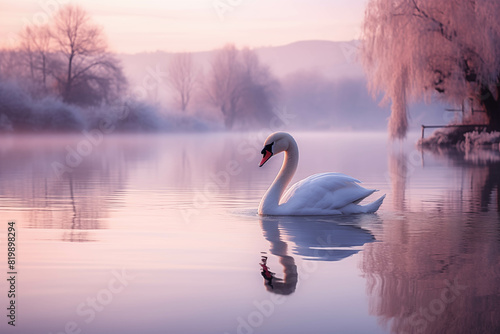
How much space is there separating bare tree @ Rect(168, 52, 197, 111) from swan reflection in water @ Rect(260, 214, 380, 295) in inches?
3384

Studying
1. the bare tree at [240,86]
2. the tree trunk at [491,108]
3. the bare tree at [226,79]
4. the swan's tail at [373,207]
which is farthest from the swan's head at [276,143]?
the bare tree at [226,79]

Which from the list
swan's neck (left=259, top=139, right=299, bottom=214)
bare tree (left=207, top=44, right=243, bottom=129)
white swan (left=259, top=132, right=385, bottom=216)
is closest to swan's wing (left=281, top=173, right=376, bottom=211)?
white swan (left=259, top=132, right=385, bottom=216)

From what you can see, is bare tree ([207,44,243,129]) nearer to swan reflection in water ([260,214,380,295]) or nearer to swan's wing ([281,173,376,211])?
swan's wing ([281,173,376,211])

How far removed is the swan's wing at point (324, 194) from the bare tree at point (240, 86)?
68.7 meters

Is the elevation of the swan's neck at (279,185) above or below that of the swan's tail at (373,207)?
above

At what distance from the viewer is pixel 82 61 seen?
57.5 meters

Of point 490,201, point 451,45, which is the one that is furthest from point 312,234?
point 451,45

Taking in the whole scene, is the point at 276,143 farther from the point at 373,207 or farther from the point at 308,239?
the point at 308,239

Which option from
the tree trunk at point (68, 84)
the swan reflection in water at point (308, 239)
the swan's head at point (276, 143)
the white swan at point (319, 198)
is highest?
the tree trunk at point (68, 84)

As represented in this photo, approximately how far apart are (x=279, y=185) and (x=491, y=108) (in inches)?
902

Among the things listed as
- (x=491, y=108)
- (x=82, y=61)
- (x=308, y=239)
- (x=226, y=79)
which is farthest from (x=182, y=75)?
(x=308, y=239)

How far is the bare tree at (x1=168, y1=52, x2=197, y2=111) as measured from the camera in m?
94.0

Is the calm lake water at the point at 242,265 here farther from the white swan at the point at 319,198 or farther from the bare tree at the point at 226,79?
the bare tree at the point at 226,79

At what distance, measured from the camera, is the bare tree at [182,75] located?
94.0 meters
